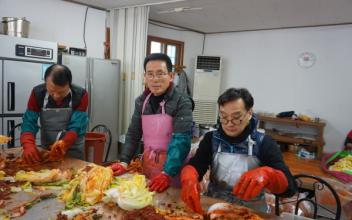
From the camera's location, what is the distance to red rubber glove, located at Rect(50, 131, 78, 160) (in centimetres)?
219

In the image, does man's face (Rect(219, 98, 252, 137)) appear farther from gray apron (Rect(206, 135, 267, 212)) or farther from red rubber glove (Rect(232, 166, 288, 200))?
red rubber glove (Rect(232, 166, 288, 200))

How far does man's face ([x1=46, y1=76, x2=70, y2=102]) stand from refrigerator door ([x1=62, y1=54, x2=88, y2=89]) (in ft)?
7.33

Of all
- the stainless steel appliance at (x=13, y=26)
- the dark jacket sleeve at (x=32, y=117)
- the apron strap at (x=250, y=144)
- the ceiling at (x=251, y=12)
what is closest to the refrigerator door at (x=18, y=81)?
the stainless steel appliance at (x=13, y=26)

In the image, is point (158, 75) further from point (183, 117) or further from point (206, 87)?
point (206, 87)

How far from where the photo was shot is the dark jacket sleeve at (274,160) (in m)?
1.66

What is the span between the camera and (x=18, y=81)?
374 centimetres

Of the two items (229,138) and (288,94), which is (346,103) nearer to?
(288,94)

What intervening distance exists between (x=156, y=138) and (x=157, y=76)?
47 centimetres

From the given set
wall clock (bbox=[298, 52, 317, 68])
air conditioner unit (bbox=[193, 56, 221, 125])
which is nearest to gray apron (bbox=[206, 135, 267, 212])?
wall clock (bbox=[298, 52, 317, 68])

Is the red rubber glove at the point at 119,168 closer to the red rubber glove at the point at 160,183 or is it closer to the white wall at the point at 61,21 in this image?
the red rubber glove at the point at 160,183

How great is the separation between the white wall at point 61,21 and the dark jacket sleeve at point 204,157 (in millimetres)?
3778

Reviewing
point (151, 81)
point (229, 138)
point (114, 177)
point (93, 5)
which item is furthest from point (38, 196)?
point (93, 5)

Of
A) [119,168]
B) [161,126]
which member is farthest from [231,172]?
[119,168]

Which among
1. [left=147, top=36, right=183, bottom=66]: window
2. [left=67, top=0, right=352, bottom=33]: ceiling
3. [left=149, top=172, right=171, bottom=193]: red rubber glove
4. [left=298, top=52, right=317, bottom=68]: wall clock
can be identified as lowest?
[left=149, top=172, right=171, bottom=193]: red rubber glove
